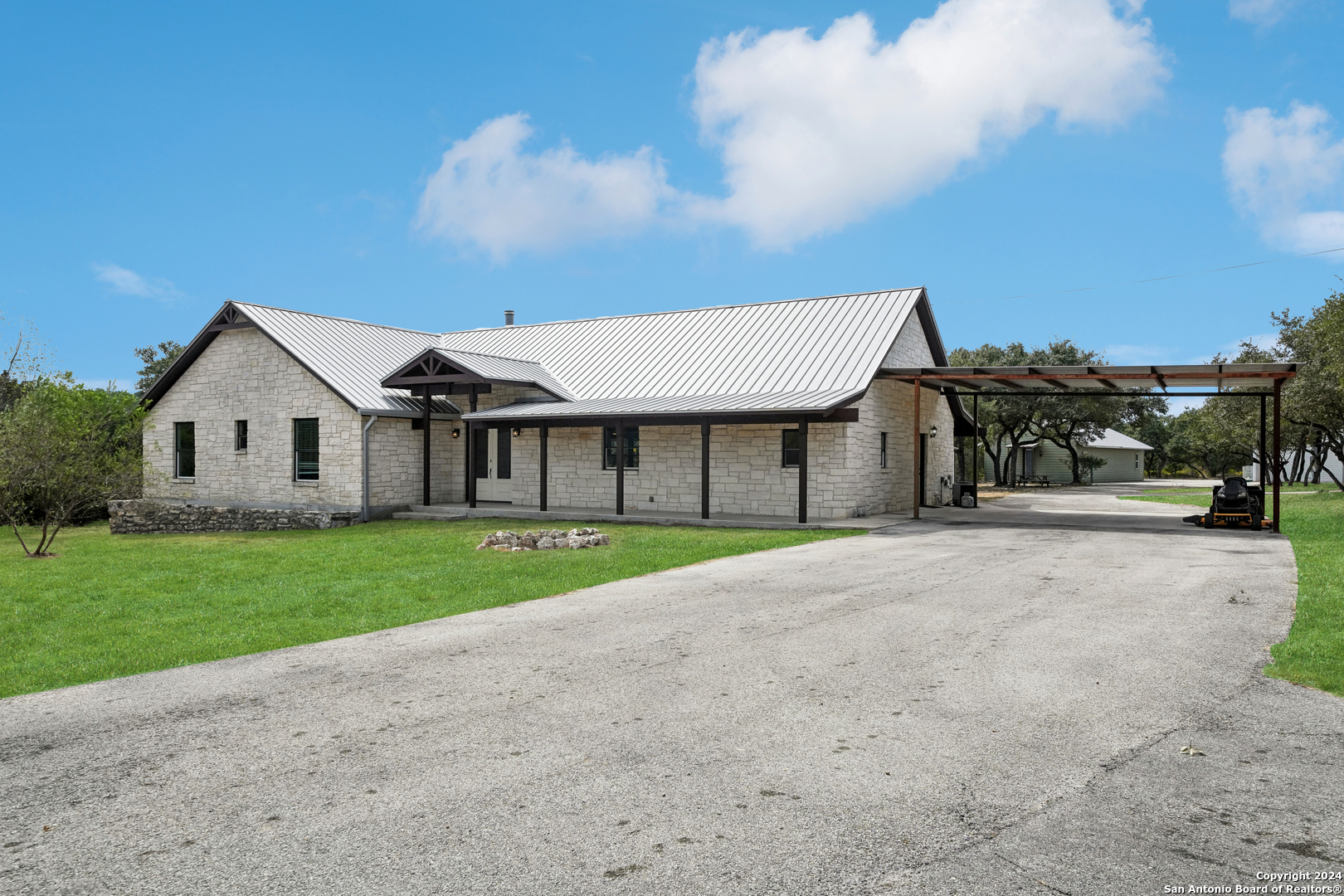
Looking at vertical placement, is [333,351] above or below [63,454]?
above

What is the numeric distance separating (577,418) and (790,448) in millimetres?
4967

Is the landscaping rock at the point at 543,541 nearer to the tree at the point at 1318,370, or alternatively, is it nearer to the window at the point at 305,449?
the window at the point at 305,449

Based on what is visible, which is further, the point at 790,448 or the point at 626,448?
the point at 626,448

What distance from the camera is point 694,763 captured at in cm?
453

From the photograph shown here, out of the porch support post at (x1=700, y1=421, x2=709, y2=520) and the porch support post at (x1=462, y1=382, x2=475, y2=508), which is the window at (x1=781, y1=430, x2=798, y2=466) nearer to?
the porch support post at (x1=700, y1=421, x2=709, y2=520)

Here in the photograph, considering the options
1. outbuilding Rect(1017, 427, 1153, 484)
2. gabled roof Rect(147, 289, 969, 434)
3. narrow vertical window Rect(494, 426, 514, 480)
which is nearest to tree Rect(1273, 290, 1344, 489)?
gabled roof Rect(147, 289, 969, 434)

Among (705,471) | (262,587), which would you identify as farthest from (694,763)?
(705,471)

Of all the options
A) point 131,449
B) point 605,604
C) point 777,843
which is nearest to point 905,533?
point 605,604

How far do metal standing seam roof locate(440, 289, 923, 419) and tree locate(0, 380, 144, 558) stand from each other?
890 cm

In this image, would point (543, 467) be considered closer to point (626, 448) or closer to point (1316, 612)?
point (626, 448)

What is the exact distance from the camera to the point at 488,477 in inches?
955

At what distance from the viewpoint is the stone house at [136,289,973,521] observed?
20.1 metres

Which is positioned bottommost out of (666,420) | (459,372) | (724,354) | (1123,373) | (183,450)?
(183,450)

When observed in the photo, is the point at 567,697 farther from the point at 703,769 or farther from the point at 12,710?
the point at 12,710
